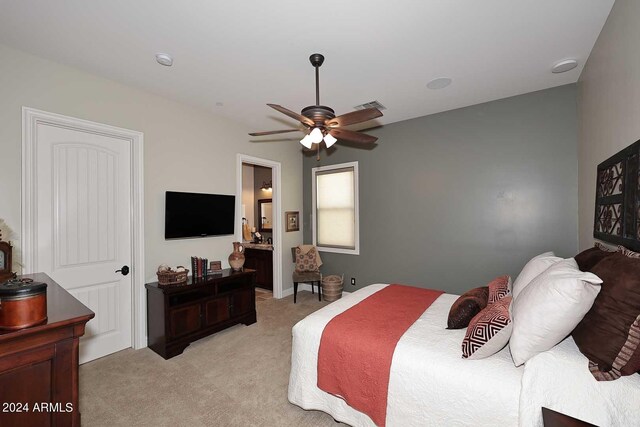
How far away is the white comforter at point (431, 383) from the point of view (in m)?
1.41

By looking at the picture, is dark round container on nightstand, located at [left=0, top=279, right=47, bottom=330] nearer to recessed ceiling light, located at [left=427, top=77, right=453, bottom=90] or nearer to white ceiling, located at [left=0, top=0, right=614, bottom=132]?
white ceiling, located at [left=0, top=0, right=614, bottom=132]

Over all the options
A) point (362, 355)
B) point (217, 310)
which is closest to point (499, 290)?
point (362, 355)

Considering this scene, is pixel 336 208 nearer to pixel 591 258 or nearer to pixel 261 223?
pixel 261 223

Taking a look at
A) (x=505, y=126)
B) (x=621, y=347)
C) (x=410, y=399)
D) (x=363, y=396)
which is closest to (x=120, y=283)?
(x=363, y=396)

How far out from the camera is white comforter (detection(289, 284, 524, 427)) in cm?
141

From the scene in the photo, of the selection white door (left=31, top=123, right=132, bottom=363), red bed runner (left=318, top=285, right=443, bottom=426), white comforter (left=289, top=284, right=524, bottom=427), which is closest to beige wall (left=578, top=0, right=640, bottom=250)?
white comforter (left=289, top=284, right=524, bottom=427)

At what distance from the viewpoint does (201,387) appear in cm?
247

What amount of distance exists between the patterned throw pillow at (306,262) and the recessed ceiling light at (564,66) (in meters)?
4.07

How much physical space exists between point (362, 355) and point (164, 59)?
3.03m

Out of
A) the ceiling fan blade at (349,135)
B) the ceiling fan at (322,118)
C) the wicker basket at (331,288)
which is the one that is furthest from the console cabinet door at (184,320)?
the ceiling fan blade at (349,135)

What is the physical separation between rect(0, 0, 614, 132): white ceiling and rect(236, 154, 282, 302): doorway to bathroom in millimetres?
1747

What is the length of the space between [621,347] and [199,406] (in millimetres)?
2652

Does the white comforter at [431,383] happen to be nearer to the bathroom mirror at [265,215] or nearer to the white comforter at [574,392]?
the white comforter at [574,392]

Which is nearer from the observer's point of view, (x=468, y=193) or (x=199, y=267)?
(x=199, y=267)
